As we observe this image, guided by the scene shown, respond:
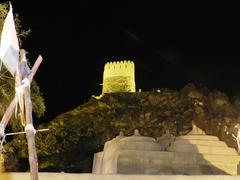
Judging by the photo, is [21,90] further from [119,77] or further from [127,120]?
[119,77]

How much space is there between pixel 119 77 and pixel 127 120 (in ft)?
21.8

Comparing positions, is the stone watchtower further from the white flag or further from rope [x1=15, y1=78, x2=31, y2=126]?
rope [x1=15, y1=78, x2=31, y2=126]

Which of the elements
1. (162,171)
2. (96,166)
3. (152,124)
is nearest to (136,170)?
(162,171)

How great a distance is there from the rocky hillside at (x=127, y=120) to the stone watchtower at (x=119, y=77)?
70.6 inches

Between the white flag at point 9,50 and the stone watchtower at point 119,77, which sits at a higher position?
the stone watchtower at point 119,77

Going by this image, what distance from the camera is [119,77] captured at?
6044 centimetres

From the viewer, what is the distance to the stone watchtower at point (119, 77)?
59.9m

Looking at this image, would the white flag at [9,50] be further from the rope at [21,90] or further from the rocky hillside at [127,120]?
the rocky hillside at [127,120]

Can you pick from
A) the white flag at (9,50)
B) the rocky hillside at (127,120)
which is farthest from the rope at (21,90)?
the rocky hillside at (127,120)

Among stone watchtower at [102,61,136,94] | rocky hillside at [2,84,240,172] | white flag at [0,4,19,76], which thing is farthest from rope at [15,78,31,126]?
stone watchtower at [102,61,136,94]

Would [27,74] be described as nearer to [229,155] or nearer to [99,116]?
[229,155]

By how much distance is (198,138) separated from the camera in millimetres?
22812

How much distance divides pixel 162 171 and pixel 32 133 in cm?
1425

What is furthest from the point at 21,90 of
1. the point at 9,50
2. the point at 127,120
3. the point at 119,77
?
the point at 119,77
